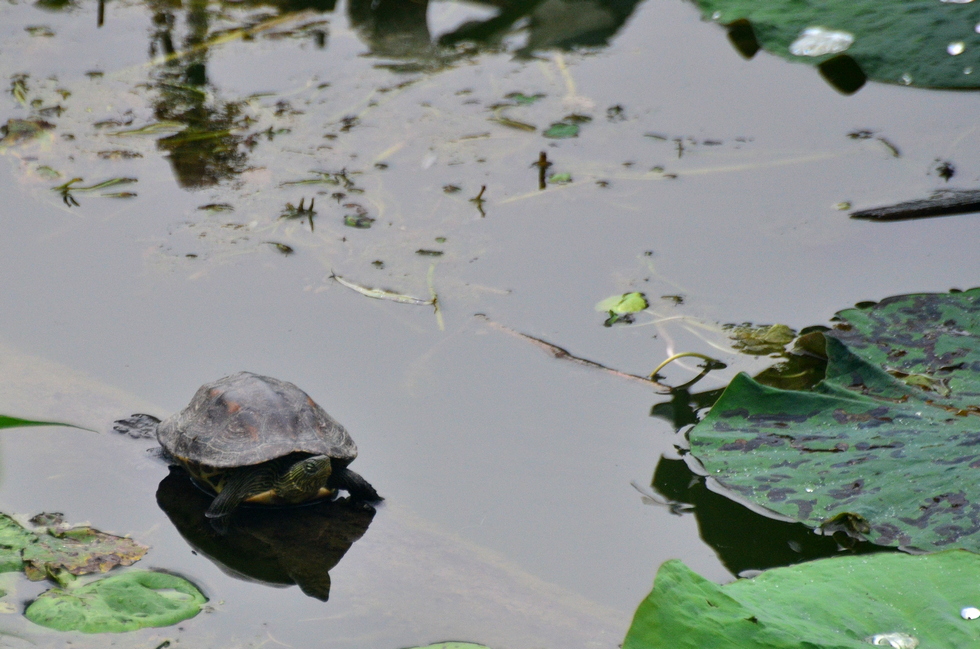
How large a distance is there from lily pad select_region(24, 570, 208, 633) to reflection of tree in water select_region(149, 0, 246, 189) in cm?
249

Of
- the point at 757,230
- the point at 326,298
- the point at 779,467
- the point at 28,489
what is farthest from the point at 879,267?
the point at 28,489

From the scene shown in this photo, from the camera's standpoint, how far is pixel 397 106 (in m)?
5.16

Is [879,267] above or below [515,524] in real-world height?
above

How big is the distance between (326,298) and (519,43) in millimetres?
2853

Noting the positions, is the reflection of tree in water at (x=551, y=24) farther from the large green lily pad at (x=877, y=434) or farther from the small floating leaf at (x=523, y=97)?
the large green lily pad at (x=877, y=434)

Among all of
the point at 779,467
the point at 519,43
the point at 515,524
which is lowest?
the point at 515,524

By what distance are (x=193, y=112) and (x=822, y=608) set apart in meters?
Result: 4.28

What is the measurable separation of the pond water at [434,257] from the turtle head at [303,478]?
179 mm

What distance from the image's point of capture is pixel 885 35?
455 centimetres

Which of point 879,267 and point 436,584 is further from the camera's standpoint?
point 879,267

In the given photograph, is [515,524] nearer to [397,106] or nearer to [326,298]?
[326,298]

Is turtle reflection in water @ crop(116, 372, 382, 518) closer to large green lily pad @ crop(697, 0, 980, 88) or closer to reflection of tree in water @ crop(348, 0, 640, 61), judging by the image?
large green lily pad @ crop(697, 0, 980, 88)

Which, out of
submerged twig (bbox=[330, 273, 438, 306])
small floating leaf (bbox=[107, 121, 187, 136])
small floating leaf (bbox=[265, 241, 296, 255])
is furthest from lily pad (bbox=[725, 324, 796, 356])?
small floating leaf (bbox=[107, 121, 187, 136])

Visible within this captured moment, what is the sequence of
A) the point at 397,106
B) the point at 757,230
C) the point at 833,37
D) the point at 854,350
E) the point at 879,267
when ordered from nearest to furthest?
the point at 854,350 → the point at 879,267 → the point at 757,230 → the point at 833,37 → the point at 397,106
